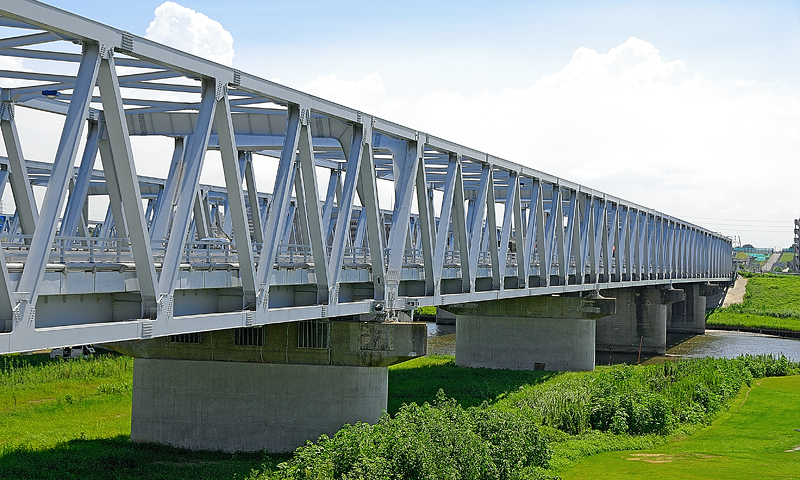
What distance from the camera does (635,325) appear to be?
71000 mm

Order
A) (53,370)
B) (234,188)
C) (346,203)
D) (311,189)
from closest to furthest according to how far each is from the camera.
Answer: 1. (234,188)
2. (311,189)
3. (346,203)
4. (53,370)

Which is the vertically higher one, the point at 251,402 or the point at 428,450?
the point at 251,402

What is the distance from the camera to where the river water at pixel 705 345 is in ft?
219

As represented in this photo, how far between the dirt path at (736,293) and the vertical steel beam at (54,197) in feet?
387

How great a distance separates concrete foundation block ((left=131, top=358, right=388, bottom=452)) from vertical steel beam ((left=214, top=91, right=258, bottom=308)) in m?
9.69

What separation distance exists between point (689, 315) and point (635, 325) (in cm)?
2549

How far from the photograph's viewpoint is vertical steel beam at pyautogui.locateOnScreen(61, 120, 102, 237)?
57.0 feet

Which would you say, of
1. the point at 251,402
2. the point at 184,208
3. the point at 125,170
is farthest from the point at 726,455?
the point at 125,170

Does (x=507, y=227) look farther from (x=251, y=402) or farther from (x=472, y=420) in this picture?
(x=251, y=402)

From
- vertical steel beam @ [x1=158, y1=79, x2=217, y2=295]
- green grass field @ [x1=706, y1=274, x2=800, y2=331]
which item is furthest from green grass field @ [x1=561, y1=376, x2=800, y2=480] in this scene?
green grass field @ [x1=706, y1=274, x2=800, y2=331]

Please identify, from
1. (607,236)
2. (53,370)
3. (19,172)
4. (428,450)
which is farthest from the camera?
(607,236)

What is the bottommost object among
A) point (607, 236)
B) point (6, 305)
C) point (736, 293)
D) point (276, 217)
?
point (736, 293)

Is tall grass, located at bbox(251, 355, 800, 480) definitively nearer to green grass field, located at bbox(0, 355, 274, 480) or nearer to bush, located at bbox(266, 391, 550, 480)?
bush, located at bbox(266, 391, 550, 480)

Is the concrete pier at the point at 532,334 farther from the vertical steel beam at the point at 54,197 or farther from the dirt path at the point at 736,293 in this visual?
the dirt path at the point at 736,293
